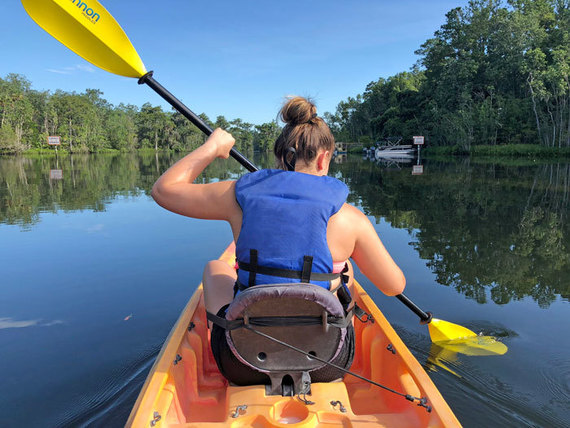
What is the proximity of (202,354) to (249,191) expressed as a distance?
4.56 feet

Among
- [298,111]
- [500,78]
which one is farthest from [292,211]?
[500,78]

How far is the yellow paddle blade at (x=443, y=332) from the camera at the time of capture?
3.42 m

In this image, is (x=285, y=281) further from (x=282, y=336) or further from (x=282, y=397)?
(x=282, y=397)

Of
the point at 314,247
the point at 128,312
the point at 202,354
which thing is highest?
the point at 314,247

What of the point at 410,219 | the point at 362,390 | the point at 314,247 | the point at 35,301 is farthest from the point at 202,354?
the point at 410,219

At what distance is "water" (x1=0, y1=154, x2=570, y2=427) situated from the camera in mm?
2746

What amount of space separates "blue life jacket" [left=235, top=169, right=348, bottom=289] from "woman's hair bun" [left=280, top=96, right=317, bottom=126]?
28 cm

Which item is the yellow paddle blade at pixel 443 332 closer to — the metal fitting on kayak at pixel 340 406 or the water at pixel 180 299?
the water at pixel 180 299

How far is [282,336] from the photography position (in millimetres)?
1642

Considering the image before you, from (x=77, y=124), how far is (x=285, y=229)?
241ft

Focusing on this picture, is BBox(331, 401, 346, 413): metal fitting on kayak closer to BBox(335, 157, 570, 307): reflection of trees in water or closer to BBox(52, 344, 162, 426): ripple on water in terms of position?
BBox(52, 344, 162, 426): ripple on water

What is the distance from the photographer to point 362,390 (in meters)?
2.30

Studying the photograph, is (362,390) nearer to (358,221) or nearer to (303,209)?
(358,221)

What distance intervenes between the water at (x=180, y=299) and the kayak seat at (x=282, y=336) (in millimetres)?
1227
